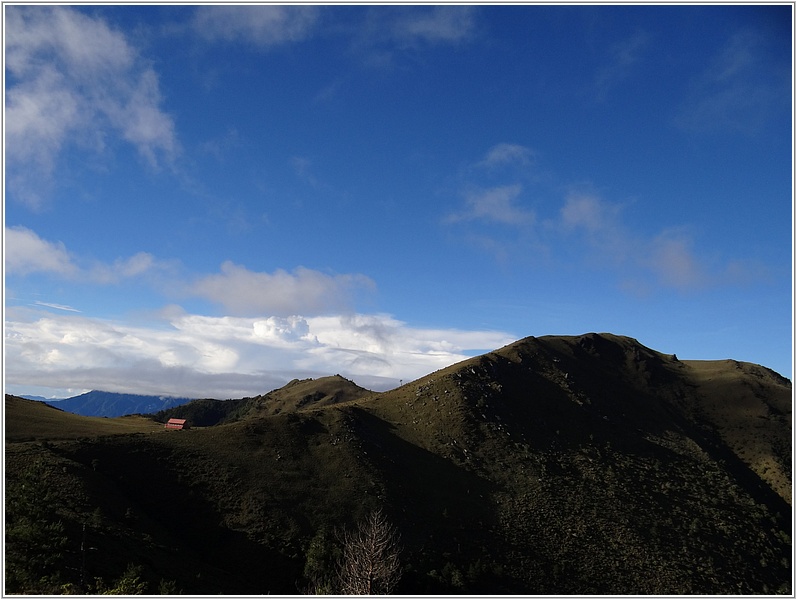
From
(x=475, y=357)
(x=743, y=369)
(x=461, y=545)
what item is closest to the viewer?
(x=461, y=545)

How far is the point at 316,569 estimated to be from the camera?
5134 centimetres

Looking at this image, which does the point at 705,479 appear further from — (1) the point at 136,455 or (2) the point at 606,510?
(1) the point at 136,455

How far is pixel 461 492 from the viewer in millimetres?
80250

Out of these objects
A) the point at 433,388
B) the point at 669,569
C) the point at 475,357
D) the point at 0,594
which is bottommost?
the point at 669,569

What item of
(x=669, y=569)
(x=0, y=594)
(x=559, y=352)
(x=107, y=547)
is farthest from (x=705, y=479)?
(x=0, y=594)

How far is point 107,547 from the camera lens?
41.1 meters

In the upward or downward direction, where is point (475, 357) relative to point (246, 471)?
upward

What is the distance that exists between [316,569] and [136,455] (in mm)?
33837

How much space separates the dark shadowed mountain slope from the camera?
2121 inches

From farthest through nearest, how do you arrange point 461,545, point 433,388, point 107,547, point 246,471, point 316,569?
point 433,388 < point 246,471 < point 461,545 < point 316,569 < point 107,547

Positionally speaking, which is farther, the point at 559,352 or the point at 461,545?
the point at 559,352

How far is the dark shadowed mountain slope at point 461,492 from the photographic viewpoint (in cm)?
5388

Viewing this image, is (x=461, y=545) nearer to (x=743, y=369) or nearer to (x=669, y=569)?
(x=669, y=569)

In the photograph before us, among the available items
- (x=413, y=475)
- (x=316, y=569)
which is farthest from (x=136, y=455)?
(x=413, y=475)
